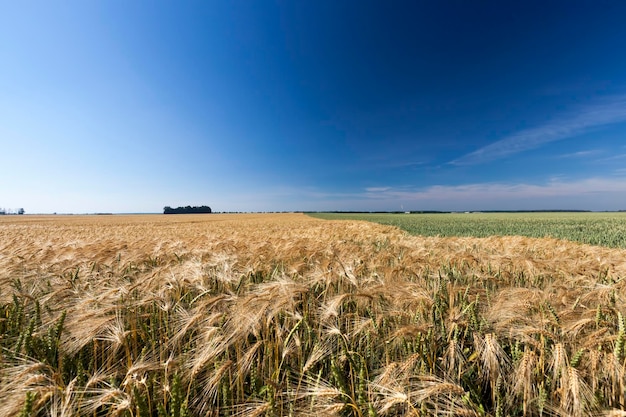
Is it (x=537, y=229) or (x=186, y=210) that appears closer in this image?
(x=537, y=229)

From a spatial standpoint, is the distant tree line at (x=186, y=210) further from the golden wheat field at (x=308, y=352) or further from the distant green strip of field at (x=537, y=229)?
the golden wheat field at (x=308, y=352)

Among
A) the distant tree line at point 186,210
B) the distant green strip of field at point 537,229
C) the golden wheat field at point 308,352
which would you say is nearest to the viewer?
the golden wheat field at point 308,352

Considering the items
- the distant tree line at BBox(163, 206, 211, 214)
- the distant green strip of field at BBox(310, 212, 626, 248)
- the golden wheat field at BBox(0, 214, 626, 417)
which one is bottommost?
the distant green strip of field at BBox(310, 212, 626, 248)

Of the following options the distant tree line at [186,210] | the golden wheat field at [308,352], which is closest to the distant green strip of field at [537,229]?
the golden wheat field at [308,352]

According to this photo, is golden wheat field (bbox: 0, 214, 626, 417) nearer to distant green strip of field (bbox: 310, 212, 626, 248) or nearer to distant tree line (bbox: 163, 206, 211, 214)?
distant green strip of field (bbox: 310, 212, 626, 248)

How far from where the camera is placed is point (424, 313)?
9.14ft

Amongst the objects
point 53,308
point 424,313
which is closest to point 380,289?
point 424,313

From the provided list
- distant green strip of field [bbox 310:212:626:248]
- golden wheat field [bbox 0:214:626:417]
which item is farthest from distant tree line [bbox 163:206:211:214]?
golden wheat field [bbox 0:214:626:417]

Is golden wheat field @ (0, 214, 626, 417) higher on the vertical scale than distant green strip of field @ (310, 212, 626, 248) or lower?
higher

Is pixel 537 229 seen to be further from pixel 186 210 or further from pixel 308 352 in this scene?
pixel 186 210

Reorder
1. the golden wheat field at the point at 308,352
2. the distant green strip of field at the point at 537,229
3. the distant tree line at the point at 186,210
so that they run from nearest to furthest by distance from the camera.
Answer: the golden wheat field at the point at 308,352 < the distant green strip of field at the point at 537,229 < the distant tree line at the point at 186,210

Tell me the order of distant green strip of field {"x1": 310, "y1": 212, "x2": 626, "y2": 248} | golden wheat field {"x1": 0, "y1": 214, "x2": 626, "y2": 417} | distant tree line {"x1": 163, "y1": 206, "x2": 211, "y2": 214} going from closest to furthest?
golden wheat field {"x1": 0, "y1": 214, "x2": 626, "y2": 417}, distant green strip of field {"x1": 310, "y1": 212, "x2": 626, "y2": 248}, distant tree line {"x1": 163, "y1": 206, "x2": 211, "y2": 214}

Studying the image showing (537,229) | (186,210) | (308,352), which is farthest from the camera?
(186,210)

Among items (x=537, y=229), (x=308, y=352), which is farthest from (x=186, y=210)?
(x=308, y=352)
